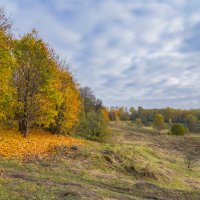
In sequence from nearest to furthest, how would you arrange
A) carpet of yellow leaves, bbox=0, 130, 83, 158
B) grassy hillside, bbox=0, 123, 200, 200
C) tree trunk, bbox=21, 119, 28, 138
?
grassy hillside, bbox=0, 123, 200, 200 → carpet of yellow leaves, bbox=0, 130, 83, 158 → tree trunk, bbox=21, 119, 28, 138

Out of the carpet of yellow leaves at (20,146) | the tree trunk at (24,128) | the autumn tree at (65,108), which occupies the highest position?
the autumn tree at (65,108)

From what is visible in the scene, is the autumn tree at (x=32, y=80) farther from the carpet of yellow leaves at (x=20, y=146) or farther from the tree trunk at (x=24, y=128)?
the carpet of yellow leaves at (x=20, y=146)

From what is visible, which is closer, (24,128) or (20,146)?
(20,146)

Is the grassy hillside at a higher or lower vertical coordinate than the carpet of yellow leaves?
lower

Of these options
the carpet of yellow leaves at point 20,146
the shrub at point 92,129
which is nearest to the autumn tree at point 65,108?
→ the shrub at point 92,129

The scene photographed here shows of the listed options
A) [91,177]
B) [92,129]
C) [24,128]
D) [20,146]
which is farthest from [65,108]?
[91,177]

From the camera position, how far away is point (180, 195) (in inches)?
871

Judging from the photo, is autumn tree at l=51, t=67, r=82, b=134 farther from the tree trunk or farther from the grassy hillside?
the grassy hillside

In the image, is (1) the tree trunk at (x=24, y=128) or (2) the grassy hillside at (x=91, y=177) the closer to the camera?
(2) the grassy hillside at (x=91, y=177)

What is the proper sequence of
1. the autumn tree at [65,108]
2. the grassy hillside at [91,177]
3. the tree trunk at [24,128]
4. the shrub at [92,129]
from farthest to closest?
the shrub at [92,129] < the autumn tree at [65,108] < the tree trunk at [24,128] < the grassy hillside at [91,177]

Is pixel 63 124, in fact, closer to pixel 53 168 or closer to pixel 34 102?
pixel 34 102

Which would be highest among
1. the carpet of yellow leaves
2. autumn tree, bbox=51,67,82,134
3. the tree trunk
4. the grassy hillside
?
autumn tree, bbox=51,67,82,134

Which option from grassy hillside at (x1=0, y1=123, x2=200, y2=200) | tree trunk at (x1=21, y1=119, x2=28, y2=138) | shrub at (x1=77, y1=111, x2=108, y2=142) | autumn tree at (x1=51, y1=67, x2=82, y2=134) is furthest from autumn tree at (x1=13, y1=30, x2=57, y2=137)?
shrub at (x1=77, y1=111, x2=108, y2=142)

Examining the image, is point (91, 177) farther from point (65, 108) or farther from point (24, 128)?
point (65, 108)
